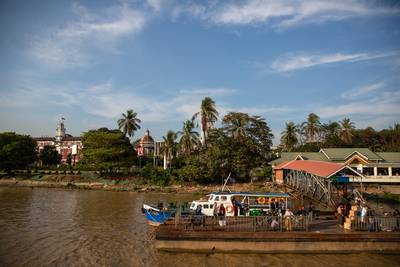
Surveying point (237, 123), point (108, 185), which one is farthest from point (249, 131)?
point (108, 185)

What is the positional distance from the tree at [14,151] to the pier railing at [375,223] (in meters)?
67.3

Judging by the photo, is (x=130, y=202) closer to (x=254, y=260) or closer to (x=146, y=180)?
(x=146, y=180)

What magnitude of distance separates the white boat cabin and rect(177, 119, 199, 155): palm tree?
117ft

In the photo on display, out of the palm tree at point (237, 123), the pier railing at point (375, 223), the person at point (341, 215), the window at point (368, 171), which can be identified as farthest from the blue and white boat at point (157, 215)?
the window at point (368, 171)

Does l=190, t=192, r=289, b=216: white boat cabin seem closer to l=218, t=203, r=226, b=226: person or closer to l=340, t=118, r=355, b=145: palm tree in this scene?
l=218, t=203, r=226, b=226: person

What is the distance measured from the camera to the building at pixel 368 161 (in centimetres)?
4613

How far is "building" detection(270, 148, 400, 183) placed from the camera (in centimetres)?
4613

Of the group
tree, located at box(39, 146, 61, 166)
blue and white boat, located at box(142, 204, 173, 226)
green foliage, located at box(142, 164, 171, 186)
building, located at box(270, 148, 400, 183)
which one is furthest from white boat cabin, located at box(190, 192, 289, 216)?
tree, located at box(39, 146, 61, 166)

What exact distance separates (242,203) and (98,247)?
1062 cm

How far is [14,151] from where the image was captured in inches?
2514

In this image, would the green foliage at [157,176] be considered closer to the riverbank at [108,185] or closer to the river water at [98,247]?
the riverbank at [108,185]

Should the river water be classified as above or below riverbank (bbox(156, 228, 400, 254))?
below

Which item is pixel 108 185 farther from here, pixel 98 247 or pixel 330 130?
pixel 330 130

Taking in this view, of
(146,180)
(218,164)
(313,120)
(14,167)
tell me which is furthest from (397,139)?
(14,167)
